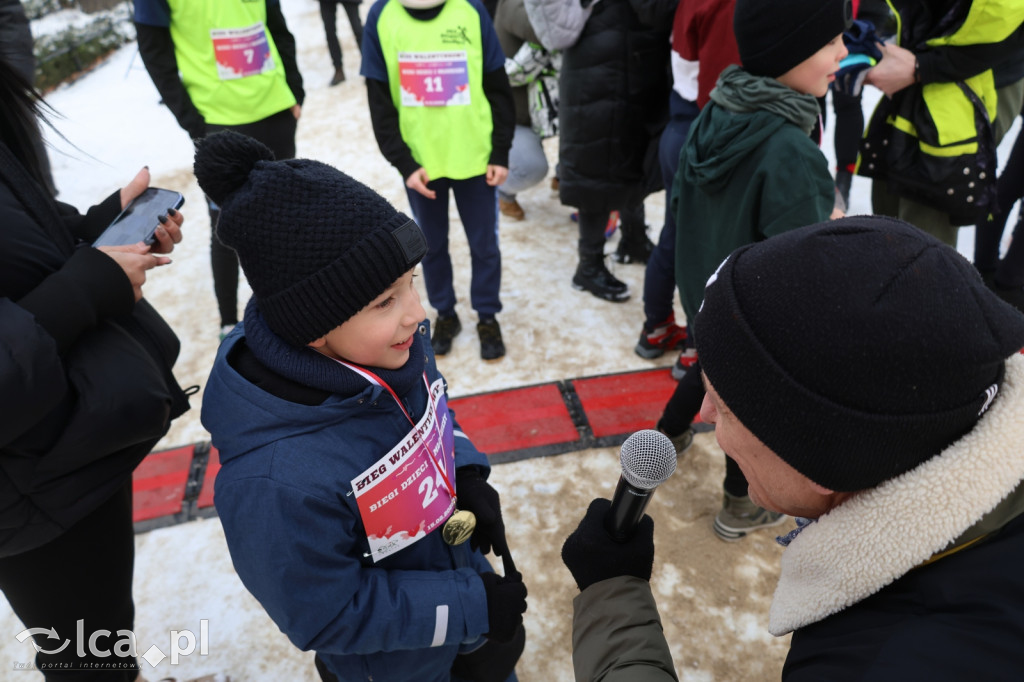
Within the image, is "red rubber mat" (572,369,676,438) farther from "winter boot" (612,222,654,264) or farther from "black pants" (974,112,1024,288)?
"black pants" (974,112,1024,288)

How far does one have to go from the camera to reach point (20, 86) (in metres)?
1.52

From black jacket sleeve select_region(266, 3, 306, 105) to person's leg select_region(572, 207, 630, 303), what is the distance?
1.76 metres

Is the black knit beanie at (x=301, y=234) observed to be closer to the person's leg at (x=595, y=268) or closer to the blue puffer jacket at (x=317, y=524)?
the blue puffer jacket at (x=317, y=524)

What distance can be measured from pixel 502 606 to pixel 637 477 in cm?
50

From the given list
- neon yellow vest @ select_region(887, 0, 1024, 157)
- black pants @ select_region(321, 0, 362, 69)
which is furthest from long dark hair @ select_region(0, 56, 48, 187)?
black pants @ select_region(321, 0, 362, 69)

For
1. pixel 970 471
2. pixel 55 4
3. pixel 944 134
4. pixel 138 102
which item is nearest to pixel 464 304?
pixel 944 134

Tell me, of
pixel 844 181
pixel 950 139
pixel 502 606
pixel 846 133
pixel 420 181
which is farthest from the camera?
pixel 844 181

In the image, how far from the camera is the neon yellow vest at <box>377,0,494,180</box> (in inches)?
112

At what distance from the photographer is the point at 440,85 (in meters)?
2.92

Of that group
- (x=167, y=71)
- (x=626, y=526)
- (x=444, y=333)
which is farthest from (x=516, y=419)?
(x=167, y=71)

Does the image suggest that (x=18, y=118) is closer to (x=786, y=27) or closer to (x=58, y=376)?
(x=58, y=376)

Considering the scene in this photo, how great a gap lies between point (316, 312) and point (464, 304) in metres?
2.78

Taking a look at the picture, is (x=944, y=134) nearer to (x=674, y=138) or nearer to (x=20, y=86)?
(x=674, y=138)

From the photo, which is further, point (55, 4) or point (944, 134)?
point (55, 4)
